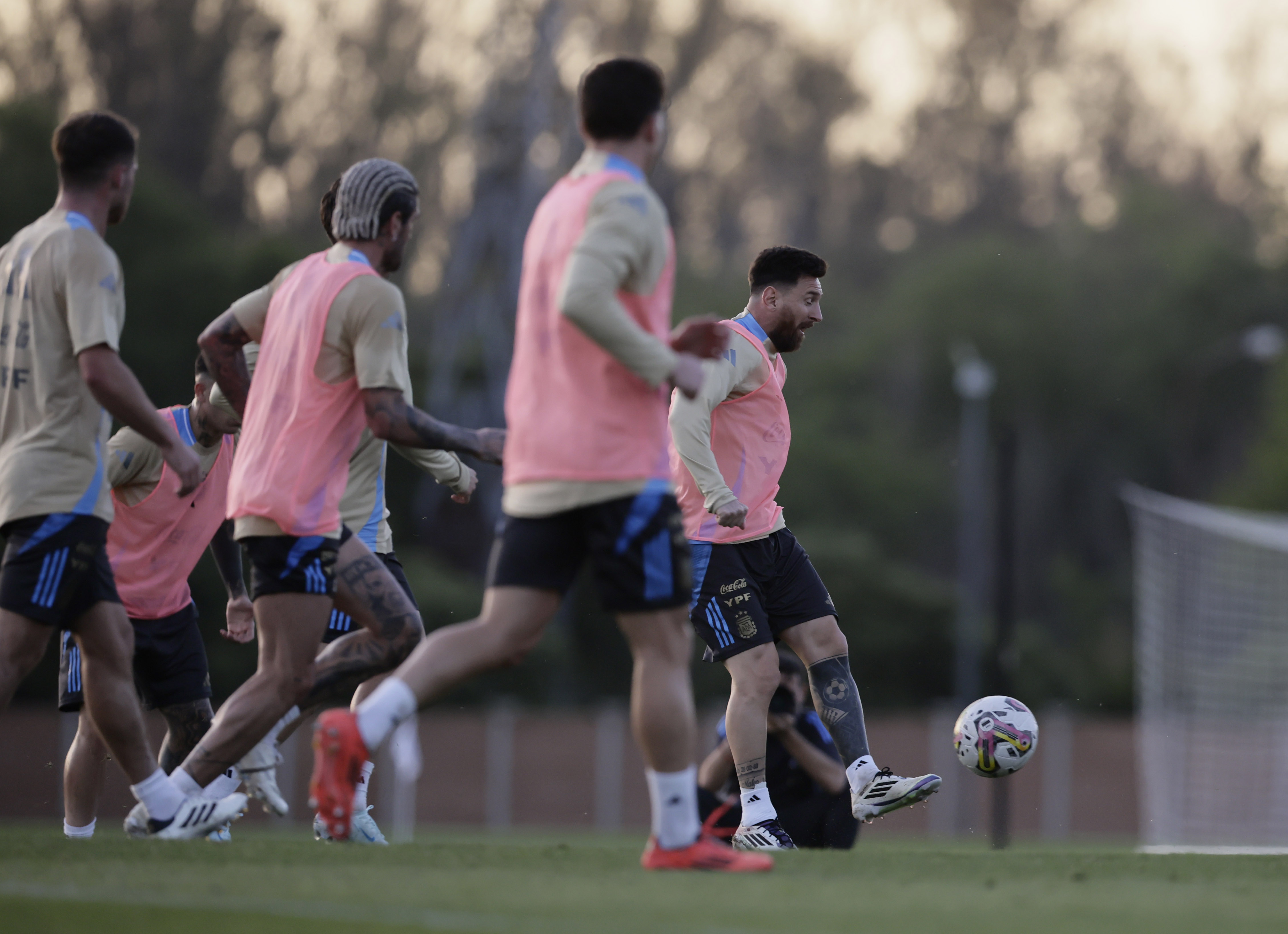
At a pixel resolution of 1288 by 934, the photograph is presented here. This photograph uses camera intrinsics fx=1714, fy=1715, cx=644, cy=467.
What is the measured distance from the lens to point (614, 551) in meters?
5.30

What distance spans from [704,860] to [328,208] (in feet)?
12.2

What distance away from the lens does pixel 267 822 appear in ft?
88.0

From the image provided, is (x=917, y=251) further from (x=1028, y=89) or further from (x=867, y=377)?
(x=1028, y=89)

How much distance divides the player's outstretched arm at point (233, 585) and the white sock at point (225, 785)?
61cm

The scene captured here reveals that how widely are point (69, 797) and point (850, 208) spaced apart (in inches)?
1692

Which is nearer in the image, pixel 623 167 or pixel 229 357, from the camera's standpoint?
pixel 623 167

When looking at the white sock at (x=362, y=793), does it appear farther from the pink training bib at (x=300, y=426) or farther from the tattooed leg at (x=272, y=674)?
the pink training bib at (x=300, y=426)

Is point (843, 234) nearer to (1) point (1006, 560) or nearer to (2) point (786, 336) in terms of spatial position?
(1) point (1006, 560)

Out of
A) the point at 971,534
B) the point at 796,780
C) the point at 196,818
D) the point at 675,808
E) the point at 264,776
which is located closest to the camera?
the point at 675,808

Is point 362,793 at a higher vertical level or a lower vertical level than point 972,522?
lower

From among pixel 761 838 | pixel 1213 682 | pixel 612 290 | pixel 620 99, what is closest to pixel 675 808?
pixel 612 290

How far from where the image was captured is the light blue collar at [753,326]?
26.6 feet

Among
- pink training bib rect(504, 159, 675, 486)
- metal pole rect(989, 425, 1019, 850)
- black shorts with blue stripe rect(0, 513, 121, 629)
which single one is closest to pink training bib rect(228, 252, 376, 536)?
black shorts with blue stripe rect(0, 513, 121, 629)

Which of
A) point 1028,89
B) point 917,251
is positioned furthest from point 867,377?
point 1028,89
